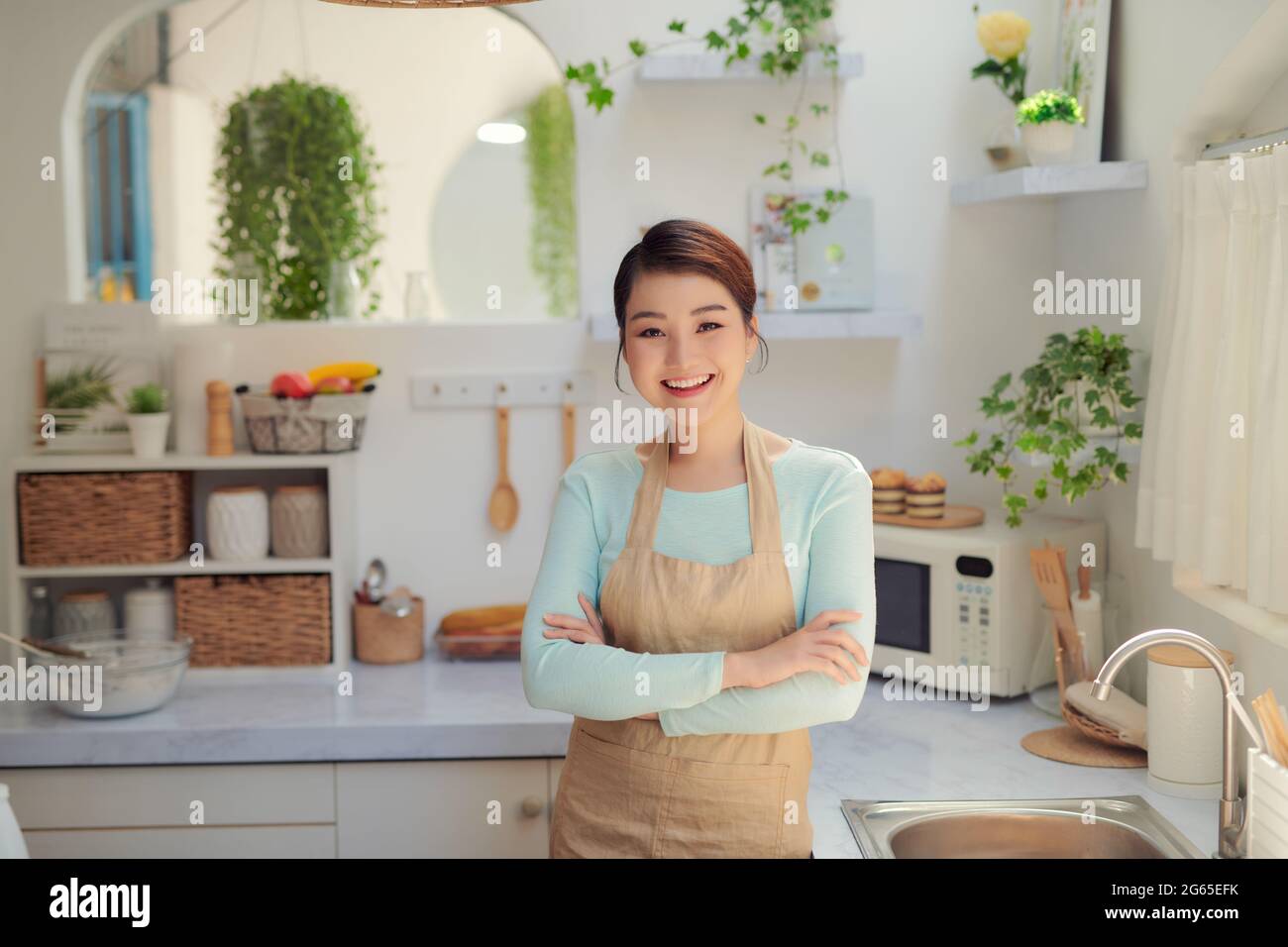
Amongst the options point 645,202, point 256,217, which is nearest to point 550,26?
point 645,202

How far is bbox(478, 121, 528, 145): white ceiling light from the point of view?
299cm

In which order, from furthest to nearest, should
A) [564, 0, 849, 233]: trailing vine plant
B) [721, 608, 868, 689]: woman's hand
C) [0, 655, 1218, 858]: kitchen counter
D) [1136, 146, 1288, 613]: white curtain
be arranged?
[564, 0, 849, 233]: trailing vine plant < [0, 655, 1218, 858]: kitchen counter < [1136, 146, 1288, 613]: white curtain < [721, 608, 868, 689]: woman's hand

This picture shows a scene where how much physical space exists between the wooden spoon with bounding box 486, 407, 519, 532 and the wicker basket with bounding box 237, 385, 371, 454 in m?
0.33

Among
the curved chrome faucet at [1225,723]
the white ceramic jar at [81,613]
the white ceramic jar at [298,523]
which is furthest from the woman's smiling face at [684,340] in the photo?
the white ceramic jar at [81,613]

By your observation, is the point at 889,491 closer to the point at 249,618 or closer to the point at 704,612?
the point at 704,612

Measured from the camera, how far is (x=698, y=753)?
63.4 inches

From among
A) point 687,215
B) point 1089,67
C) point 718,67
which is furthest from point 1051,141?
point 687,215

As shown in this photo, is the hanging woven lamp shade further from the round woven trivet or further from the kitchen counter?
the round woven trivet

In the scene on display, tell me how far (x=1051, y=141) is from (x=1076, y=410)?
1.69 ft

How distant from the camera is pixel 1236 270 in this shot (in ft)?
6.36

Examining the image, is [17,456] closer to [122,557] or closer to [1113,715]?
[122,557]

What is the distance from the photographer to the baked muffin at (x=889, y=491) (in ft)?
8.85

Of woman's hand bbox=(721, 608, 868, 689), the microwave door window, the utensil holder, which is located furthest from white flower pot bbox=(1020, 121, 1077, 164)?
the utensil holder
